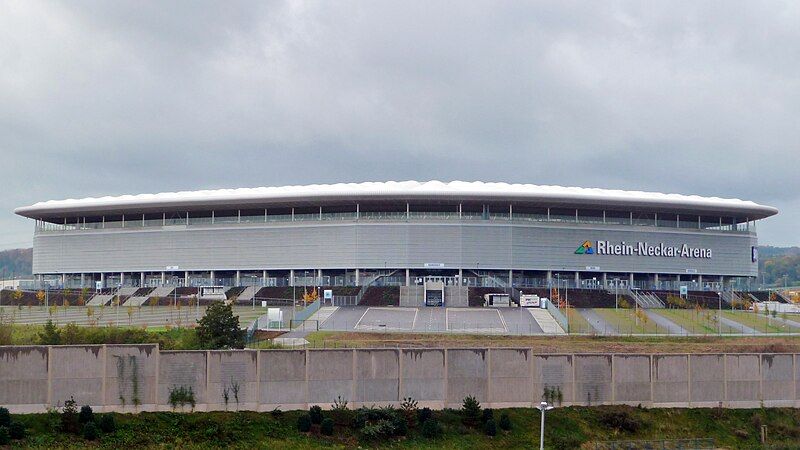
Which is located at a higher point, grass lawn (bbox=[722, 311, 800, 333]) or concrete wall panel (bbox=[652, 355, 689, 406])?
concrete wall panel (bbox=[652, 355, 689, 406])

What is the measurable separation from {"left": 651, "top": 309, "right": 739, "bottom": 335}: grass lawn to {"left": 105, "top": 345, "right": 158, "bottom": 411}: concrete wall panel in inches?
2025

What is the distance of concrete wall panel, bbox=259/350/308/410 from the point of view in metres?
37.0

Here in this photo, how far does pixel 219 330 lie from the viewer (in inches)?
1833

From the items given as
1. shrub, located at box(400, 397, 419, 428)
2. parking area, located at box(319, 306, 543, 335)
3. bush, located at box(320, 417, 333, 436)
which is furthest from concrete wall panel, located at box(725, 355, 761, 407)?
parking area, located at box(319, 306, 543, 335)

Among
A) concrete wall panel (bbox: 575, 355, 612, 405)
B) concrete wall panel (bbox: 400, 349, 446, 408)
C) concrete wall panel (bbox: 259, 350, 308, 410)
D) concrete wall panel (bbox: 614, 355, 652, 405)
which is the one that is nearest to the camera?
concrete wall panel (bbox: 259, 350, 308, 410)

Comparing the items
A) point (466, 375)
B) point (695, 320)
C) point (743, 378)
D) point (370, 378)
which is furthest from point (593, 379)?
point (695, 320)

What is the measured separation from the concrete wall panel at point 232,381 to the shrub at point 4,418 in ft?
26.2

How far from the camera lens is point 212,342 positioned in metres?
45.9

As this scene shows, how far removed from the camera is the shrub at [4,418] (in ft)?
106

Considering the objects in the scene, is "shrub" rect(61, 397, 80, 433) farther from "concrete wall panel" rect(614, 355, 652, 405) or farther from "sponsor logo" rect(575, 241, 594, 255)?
"sponsor logo" rect(575, 241, 594, 255)

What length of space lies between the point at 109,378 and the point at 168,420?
3262 millimetres

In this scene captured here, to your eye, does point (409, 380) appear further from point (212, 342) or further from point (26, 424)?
point (26, 424)

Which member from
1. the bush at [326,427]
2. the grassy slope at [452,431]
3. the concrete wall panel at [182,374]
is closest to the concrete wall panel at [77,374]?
the grassy slope at [452,431]

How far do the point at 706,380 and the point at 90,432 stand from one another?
93.3 feet
